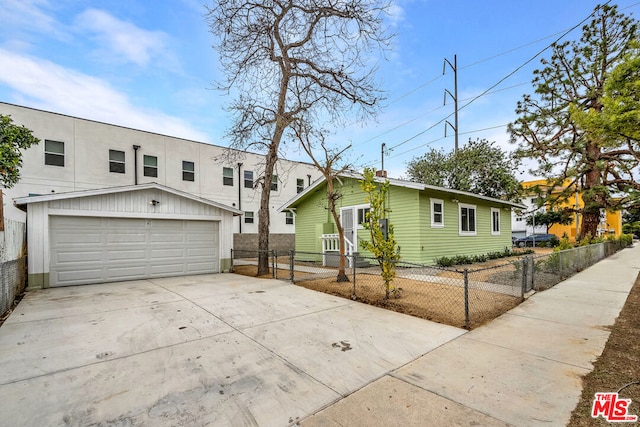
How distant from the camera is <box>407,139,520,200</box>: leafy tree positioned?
1883cm

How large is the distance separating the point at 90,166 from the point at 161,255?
7.37 meters

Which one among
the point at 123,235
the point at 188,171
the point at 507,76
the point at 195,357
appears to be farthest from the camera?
the point at 188,171

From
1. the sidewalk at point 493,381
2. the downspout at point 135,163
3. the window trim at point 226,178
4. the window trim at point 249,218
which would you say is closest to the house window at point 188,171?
the window trim at point 226,178

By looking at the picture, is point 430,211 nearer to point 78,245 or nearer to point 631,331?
point 631,331

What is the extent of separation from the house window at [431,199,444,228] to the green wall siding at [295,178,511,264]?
0.19m

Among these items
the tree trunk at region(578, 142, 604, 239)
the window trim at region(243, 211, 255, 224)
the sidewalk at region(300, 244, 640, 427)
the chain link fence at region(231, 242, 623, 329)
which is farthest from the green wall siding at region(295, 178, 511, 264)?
the sidewalk at region(300, 244, 640, 427)

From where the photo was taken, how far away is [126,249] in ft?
31.0

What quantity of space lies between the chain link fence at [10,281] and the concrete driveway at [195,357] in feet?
1.00

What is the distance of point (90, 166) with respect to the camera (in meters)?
13.6

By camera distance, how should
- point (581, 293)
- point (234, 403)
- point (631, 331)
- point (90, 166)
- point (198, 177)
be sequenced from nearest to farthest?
1. point (234, 403)
2. point (631, 331)
3. point (581, 293)
4. point (90, 166)
5. point (198, 177)

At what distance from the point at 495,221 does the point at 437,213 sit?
20.2 feet

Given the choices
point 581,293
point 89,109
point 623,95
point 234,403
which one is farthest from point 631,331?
point 89,109

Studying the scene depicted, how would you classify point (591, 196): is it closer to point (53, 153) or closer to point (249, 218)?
point (249, 218)

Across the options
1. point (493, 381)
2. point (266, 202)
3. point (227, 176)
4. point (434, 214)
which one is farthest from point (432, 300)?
point (227, 176)
